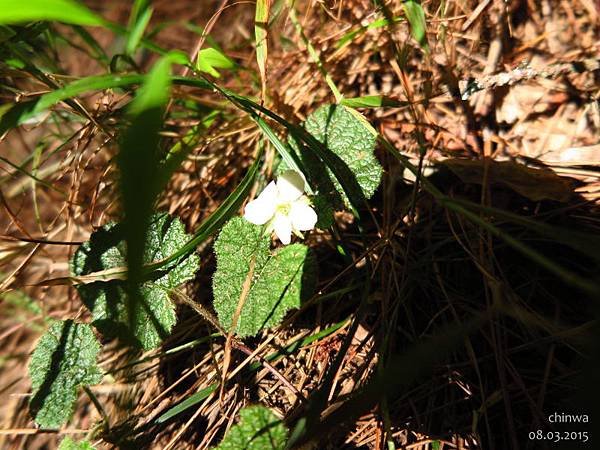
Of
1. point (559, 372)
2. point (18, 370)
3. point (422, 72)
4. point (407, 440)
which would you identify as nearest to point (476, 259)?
point (559, 372)

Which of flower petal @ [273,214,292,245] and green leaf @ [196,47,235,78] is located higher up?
green leaf @ [196,47,235,78]

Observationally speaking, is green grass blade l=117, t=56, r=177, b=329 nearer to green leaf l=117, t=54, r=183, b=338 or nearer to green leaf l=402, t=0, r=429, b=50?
green leaf l=117, t=54, r=183, b=338

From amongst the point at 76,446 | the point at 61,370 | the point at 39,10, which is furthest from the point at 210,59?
the point at 76,446

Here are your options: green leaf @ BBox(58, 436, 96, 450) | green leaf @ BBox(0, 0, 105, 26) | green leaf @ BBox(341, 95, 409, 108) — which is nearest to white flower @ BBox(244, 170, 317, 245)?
green leaf @ BBox(341, 95, 409, 108)

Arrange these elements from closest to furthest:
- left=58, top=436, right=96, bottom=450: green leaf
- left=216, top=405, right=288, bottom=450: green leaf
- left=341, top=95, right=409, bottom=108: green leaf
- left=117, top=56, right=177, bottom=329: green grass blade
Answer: left=117, top=56, right=177, bottom=329: green grass blade < left=216, top=405, right=288, bottom=450: green leaf < left=58, top=436, right=96, bottom=450: green leaf < left=341, top=95, right=409, bottom=108: green leaf

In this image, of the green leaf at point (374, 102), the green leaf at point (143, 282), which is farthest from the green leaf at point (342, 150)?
the green leaf at point (143, 282)

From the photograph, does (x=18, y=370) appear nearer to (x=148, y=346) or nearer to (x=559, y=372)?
(x=148, y=346)

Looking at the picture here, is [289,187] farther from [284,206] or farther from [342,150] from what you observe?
[342,150]
